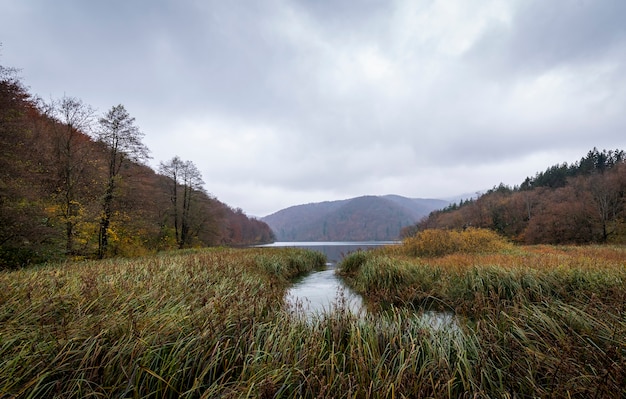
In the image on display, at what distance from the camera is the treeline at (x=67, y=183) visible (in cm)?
975

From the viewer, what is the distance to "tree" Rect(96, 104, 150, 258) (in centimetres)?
1677

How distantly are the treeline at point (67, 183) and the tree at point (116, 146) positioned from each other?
5cm

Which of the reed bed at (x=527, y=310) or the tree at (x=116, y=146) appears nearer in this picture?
the reed bed at (x=527, y=310)

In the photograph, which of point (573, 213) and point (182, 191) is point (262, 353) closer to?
point (182, 191)

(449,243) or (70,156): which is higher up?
(70,156)

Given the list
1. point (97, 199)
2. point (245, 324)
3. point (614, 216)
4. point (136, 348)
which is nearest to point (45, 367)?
point (136, 348)

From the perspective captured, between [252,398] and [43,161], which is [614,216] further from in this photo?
[43,161]

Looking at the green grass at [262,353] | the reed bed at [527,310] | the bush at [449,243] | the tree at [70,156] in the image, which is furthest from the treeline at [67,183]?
the bush at [449,243]

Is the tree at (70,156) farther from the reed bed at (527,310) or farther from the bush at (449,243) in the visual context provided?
the bush at (449,243)

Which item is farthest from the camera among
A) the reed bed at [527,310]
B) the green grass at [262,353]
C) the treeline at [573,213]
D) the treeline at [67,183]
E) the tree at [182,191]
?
the treeline at [573,213]

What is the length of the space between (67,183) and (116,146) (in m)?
4.67

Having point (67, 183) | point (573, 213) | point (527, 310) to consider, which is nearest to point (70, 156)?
point (67, 183)

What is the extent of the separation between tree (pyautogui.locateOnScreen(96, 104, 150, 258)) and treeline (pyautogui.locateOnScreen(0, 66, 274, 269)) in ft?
0.18

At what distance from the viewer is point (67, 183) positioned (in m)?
14.4
